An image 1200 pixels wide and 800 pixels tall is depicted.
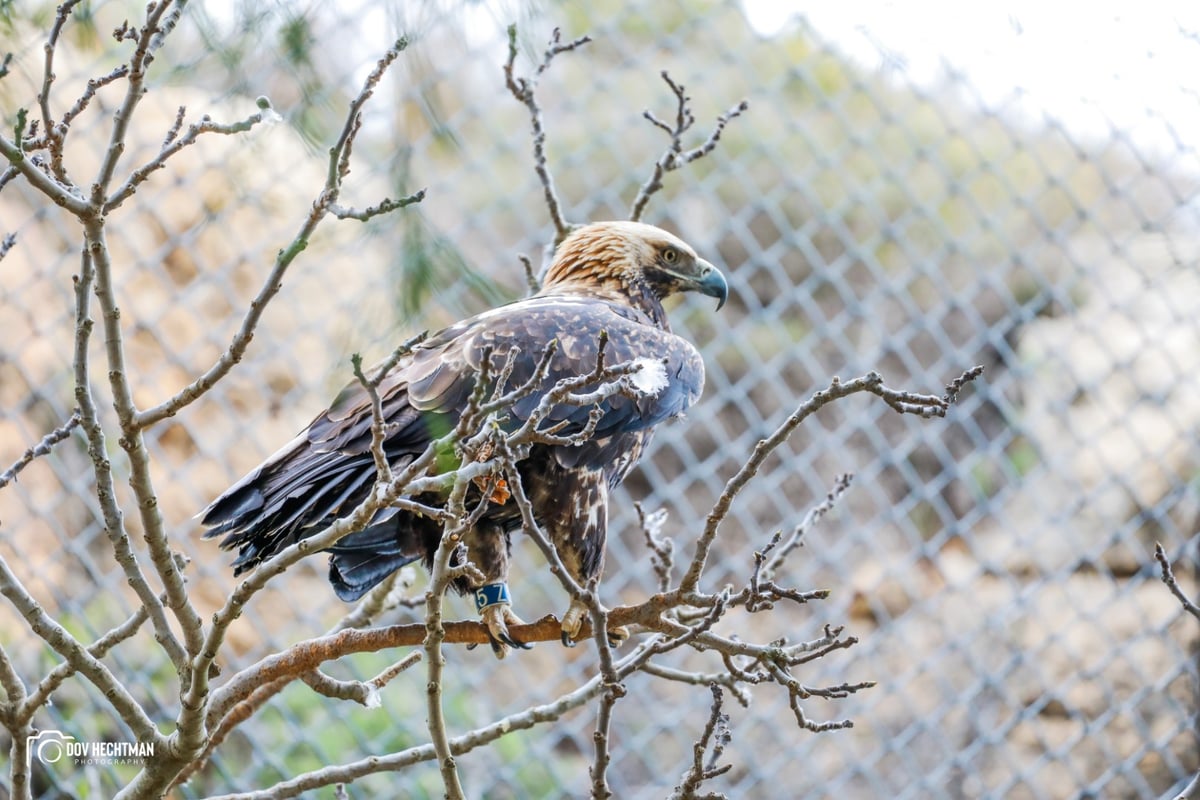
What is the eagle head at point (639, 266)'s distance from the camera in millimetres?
2947

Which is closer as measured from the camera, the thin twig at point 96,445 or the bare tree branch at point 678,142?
the thin twig at point 96,445

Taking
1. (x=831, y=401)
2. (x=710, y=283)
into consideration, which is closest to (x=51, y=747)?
(x=710, y=283)

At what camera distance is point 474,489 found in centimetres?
213

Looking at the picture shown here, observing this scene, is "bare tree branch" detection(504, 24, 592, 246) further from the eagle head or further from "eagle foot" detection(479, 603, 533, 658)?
"eagle foot" detection(479, 603, 533, 658)

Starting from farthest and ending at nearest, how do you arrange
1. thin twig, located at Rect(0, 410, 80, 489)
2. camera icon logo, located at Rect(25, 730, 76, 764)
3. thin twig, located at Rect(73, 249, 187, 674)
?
camera icon logo, located at Rect(25, 730, 76, 764)
thin twig, located at Rect(0, 410, 80, 489)
thin twig, located at Rect(73, 249, 187, 674)

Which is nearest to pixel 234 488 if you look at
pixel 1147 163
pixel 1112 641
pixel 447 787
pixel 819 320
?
pixel 447 787

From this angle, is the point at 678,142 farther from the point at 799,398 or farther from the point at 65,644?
the point at 799,398

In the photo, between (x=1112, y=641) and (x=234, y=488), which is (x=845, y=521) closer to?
(x=1112, y=641)

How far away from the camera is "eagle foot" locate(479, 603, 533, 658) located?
2137 millimetres

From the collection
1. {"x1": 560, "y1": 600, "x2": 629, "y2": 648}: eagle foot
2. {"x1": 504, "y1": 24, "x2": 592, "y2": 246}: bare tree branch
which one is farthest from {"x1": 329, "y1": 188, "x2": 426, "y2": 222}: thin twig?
{"x1": 504, "y1": 24, "x2": 592, "y2": 246}: bare tree branch

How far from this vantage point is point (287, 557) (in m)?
1.41

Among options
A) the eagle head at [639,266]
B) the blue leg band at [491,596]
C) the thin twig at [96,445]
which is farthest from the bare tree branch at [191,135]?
the eagle head at [639,266]

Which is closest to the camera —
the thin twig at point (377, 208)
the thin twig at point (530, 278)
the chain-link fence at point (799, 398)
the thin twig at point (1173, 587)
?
the thin twig at point (377, 208)

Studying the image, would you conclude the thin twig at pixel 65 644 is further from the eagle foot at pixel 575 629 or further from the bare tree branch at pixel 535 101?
the bare tree branch at pixel 535 101
